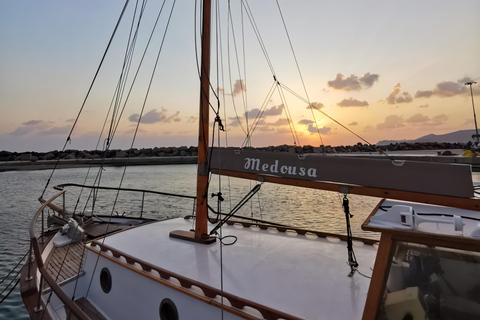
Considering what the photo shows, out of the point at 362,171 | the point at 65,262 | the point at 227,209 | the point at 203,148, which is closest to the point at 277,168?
the point at 362,171

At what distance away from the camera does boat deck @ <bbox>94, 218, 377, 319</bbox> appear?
12.0 feet

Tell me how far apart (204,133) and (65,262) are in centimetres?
498

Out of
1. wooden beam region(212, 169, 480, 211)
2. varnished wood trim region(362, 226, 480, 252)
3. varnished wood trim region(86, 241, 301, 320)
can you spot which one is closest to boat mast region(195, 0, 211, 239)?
varnished wood trim region(86, 241, 301, 320)

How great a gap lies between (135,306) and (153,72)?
238 inches

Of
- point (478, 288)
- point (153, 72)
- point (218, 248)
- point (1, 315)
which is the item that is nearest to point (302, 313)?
point (478, 288)

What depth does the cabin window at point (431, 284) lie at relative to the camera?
8.34 ft

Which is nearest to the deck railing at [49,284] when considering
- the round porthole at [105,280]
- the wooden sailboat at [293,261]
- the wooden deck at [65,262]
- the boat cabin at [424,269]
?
the wooden sailboat at [293,261]

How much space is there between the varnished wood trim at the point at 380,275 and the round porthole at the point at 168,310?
272 centimetres

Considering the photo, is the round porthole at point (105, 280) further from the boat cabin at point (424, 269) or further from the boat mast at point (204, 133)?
the boat cabin at point (424, 269)

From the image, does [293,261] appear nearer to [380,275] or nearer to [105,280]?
[380,275]

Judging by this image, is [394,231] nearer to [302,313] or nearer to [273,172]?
[302,313]

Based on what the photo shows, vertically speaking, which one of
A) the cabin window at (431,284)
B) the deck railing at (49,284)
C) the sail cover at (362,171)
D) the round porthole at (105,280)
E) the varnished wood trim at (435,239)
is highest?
the sail cover at (362,171)

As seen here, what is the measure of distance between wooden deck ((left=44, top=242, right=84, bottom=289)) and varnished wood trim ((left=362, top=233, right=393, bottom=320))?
5.52m

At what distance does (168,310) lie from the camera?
428cm
